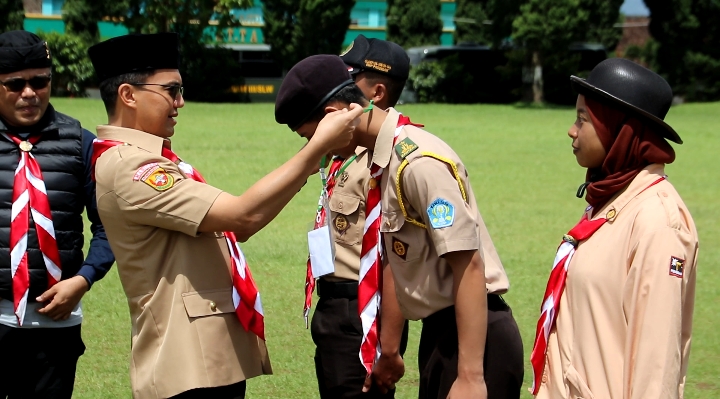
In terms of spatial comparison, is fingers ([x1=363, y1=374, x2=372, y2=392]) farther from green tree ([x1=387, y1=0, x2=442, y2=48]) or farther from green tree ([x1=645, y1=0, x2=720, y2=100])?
green tree ([x1=387, y1=0, x2=442, y2=48])

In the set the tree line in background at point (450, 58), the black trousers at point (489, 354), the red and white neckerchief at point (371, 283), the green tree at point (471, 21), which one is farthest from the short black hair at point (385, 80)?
the green tree at point (471, 21)

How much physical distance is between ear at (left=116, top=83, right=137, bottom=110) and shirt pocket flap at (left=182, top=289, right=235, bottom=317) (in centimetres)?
68

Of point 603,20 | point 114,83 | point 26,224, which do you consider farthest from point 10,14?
point 114,83

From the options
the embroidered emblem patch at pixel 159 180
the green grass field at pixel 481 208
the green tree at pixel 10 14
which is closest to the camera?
the embroidered emblem patch at pixel 159 180

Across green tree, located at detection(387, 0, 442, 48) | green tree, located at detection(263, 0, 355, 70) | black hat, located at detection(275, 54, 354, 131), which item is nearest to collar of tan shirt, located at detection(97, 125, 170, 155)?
black hat, located at detection(275, 54, 354, 131)

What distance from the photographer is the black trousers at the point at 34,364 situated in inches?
146

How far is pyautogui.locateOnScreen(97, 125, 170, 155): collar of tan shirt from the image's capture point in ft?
10.4

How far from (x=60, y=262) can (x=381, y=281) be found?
4.42 ft

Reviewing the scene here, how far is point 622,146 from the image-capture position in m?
2.77

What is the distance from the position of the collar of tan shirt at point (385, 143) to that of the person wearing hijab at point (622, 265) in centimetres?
60

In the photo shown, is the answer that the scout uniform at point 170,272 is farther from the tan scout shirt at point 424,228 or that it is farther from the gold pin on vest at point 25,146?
the gold pin on vest at point 25,146

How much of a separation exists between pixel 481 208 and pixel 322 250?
27.5 ft

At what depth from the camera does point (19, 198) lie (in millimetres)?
3744

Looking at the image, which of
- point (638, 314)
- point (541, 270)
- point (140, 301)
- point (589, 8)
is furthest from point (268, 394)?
point (589, 8)
